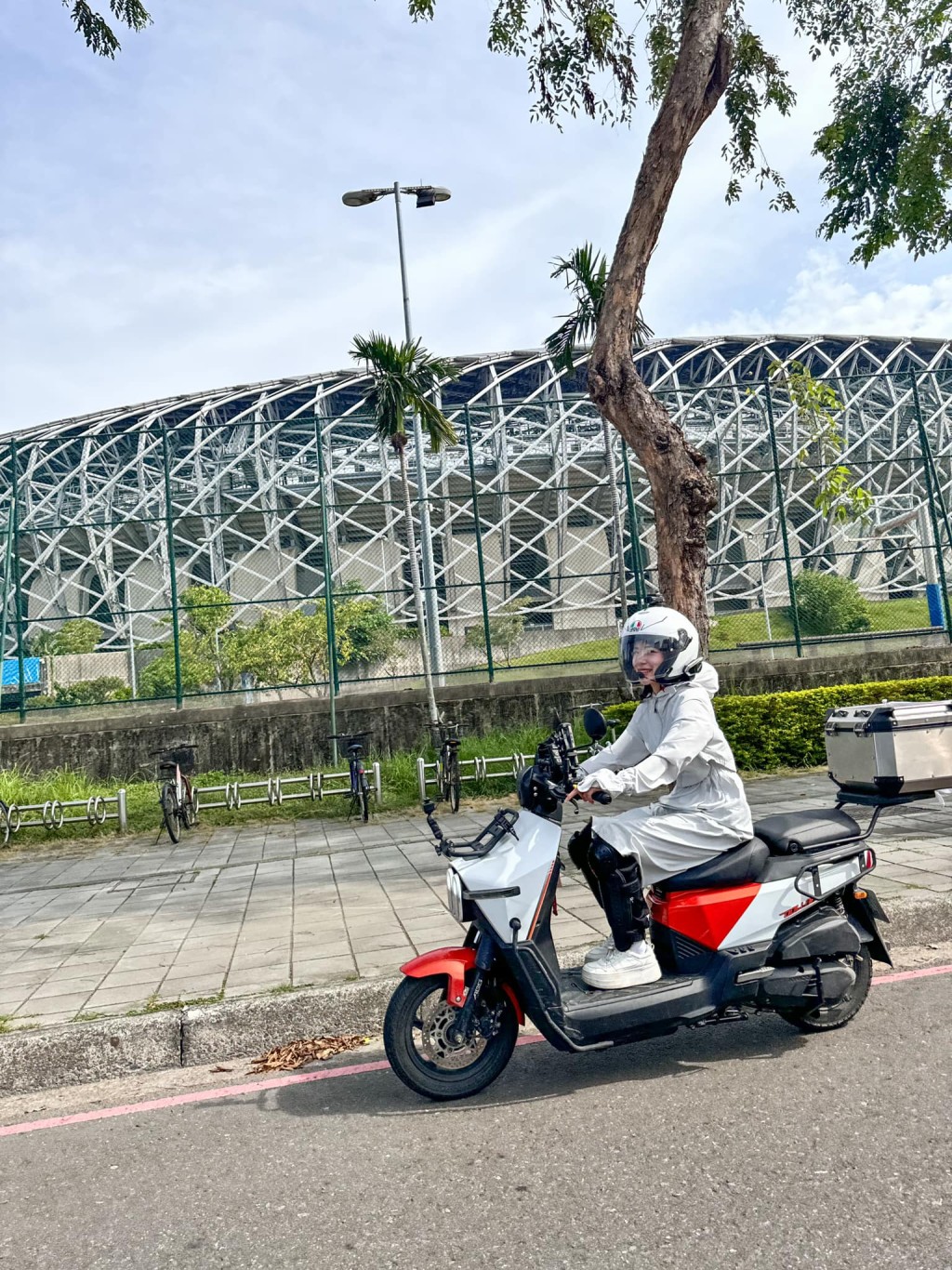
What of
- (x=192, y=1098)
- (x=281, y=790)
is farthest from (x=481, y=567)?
(x=192, y=1098)

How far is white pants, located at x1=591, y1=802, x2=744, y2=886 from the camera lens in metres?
3.30

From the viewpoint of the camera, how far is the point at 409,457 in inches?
1227

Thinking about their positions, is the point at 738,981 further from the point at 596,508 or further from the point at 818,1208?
the point at 596,508

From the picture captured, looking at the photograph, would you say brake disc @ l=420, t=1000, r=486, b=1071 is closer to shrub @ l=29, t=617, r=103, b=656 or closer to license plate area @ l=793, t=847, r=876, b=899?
license plate area @ l=793, t=847, r=876, b=899

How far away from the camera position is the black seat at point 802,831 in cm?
353

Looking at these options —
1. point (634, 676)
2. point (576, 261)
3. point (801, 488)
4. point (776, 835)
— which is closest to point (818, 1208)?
point (776, 835)

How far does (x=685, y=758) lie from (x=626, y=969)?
0.76 metres

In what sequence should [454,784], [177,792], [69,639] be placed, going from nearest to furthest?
[177,792]
[454,784]
[69,639]

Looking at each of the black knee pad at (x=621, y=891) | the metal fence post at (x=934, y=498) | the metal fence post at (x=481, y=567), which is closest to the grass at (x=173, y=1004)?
the black knee pad at (x=621, y=891)

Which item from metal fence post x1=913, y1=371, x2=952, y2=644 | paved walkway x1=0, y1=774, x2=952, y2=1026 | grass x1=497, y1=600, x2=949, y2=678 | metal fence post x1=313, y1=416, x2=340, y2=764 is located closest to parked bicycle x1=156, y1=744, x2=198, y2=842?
paved walkway x1=0, y1=774, x2=952, y2=1026

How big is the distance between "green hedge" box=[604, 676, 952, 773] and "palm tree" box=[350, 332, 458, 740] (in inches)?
118

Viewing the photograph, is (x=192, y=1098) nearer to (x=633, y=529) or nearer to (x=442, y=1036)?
(x=442, y=1036)

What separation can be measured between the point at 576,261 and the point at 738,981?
991 cm

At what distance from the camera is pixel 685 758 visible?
3.32 metres
